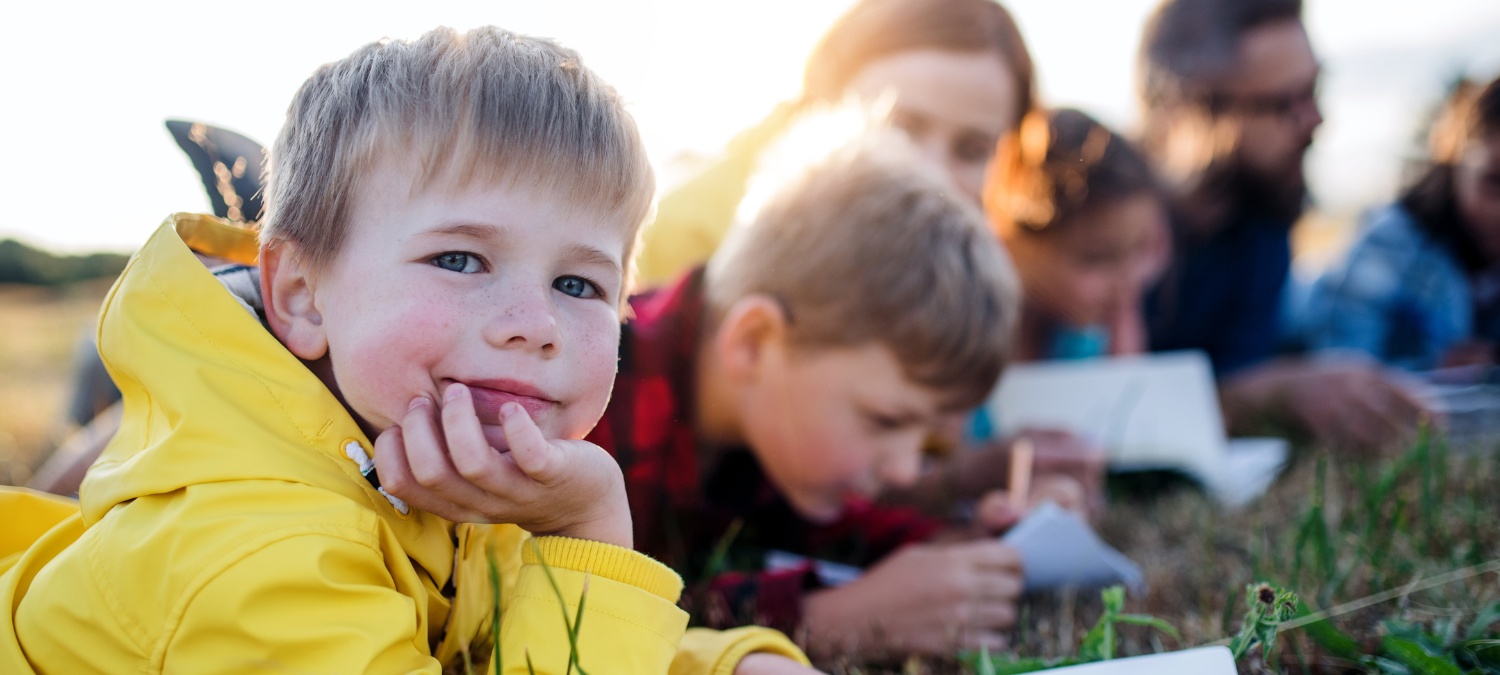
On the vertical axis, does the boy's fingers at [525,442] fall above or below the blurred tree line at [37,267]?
above

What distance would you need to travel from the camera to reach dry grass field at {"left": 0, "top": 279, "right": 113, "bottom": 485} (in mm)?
2346

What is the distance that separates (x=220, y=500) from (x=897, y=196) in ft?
4.01

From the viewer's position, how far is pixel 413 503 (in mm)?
772

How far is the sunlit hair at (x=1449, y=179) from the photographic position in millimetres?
3612

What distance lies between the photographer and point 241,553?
0.68 metres

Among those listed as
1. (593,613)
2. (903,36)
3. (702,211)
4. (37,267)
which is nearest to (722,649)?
(593,613)

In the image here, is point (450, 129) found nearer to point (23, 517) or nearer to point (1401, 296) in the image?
point (23, 517)

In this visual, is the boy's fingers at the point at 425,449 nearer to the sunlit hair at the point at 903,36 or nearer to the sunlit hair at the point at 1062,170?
the sunlit hair at the point at 903,36

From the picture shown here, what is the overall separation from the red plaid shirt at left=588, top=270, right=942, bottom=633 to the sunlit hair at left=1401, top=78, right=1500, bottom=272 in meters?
3.20

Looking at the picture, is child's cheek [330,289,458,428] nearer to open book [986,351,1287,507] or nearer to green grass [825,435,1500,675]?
green grass [825,435,1500,675]

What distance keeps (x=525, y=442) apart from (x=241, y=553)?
222 millimetres

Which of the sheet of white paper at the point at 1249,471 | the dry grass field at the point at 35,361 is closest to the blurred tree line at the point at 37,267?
the dry grass field at the point at 35,361

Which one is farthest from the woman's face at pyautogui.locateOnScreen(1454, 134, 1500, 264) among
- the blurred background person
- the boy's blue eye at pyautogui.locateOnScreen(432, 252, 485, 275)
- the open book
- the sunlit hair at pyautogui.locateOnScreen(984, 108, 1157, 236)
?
the boy's blue eye at pyautogui.locateOnScreen(432, 252, 485, 275)

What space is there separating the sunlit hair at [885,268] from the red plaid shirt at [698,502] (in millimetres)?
164
